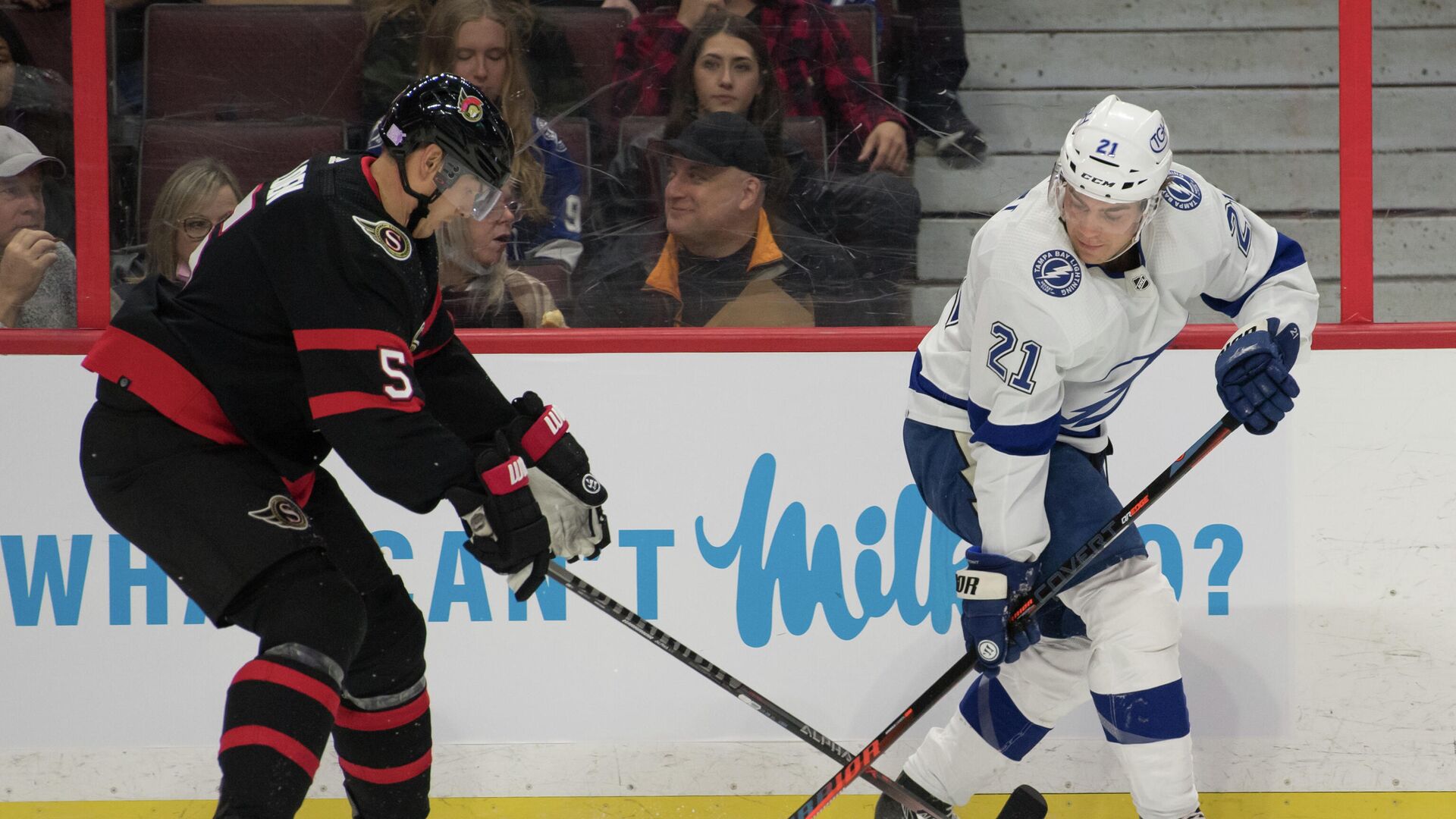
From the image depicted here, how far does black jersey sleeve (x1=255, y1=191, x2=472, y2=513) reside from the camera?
2016mm

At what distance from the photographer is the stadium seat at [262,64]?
2.94 metres

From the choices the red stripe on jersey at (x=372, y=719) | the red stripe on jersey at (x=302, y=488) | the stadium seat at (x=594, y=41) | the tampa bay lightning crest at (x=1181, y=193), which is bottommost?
the red stripe on jersey at (x=372, y=719)

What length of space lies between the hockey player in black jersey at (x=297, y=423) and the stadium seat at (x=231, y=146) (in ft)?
2.48

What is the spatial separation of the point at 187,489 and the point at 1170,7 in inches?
85.5

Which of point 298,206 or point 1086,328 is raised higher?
point 298,206

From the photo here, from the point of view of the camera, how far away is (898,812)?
268 cm

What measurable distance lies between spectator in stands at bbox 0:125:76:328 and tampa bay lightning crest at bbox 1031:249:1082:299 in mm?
1979

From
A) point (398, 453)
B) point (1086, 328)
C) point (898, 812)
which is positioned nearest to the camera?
point (398, 453)

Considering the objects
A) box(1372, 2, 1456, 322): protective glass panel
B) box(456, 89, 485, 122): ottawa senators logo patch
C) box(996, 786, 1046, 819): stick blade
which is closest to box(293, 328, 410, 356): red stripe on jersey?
box(456, 89, 485, 122): ottawa senators logo patch

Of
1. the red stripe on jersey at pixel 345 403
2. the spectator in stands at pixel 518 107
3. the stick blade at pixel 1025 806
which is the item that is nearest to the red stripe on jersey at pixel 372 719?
the red stripe on jersey at pixel 345 403

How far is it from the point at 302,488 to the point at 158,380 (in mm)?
313

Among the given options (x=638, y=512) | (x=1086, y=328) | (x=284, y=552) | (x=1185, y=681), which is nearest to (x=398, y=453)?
(x=284, y=552)

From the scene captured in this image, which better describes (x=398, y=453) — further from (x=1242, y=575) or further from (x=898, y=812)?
(x=1242, y=575)

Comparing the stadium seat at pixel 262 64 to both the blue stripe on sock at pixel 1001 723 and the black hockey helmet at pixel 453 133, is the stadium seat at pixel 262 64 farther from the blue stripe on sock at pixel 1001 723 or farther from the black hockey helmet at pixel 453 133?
the blue stripe on sock at pixel 1001 723
